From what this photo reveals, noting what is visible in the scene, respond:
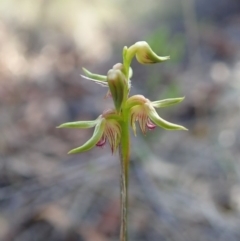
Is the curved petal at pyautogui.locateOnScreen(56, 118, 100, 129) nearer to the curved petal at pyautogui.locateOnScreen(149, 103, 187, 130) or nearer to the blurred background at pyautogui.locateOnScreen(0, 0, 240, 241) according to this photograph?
the curved petal at pyautogui.locateOnScreen(149, 103, 187, 130)

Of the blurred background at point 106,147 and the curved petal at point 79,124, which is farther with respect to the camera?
the blurred background at point 106,147

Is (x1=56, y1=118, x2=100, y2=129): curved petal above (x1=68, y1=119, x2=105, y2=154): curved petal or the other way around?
above

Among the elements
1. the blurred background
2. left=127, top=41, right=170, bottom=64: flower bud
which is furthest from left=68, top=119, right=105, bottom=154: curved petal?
the blurred background

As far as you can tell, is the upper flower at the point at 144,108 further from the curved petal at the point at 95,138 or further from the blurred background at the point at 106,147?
the blurred background at the point at 106,147

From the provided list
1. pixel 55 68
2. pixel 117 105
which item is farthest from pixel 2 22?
pixel 117 105

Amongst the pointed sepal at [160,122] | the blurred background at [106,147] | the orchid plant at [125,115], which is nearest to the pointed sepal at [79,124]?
the orchid plant at [125,115]

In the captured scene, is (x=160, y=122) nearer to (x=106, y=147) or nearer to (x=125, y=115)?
(x=125, y=115)

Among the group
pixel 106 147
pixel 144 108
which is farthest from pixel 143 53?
pixel 106 147
